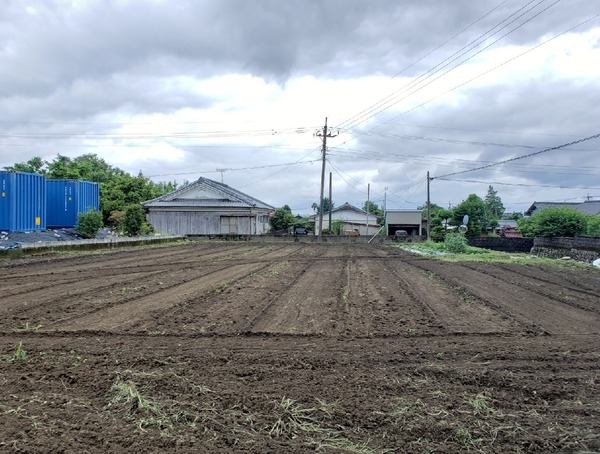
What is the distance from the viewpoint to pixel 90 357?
179 inches

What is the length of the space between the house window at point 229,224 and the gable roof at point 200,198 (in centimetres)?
97

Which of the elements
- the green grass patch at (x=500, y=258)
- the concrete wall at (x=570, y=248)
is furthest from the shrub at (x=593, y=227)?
the green grass patch at (x=500, y=258)

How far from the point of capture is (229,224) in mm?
35406

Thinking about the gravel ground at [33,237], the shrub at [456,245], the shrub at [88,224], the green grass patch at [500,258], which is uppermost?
the shrub at [88,224]

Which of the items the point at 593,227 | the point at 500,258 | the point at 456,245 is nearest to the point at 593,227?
the point at 593,227

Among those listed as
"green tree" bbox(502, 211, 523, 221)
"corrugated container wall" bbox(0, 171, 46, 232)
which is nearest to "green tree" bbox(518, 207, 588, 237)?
"corrugated container wall" bbox(0, 171, 46, 232)

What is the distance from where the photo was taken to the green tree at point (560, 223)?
85.7 feet

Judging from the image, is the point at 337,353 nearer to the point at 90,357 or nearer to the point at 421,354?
the point at 421,354

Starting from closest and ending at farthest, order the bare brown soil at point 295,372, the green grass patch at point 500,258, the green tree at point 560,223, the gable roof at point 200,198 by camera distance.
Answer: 1. the bare brown soil at point 295,372
2. the green grass patch at point 500,258
3. the green tree at point 560,223
4. the gable roof at point 200,198

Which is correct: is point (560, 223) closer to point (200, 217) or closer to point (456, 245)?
point (456, 245)

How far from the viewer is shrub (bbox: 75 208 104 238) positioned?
21.0 m

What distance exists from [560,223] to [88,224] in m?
26.4

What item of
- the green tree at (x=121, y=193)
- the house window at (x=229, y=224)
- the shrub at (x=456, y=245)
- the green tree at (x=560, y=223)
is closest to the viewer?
the shrub at (x=456, y=245)

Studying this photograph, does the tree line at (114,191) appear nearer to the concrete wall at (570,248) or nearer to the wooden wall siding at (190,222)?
the wooden wall siding at (190,222)
